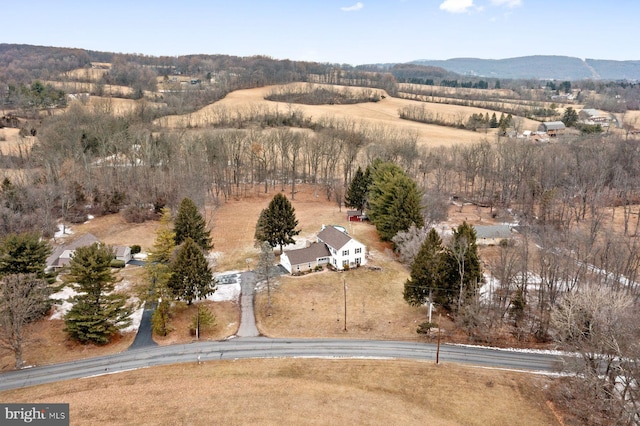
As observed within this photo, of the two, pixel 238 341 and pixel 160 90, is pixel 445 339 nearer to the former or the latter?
pixel 238 341

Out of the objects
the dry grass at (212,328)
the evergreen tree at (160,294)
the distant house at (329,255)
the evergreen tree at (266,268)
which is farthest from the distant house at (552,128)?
the evergreen tree at (160,294)

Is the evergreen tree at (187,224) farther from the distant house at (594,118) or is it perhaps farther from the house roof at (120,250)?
the distant house at (594,118)

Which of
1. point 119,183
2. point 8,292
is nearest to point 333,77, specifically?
point 119,183

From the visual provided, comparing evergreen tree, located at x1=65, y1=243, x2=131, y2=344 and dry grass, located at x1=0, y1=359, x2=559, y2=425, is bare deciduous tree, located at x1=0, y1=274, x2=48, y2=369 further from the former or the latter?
dry grass, located at x1=0, y1=359, x2=559, y2=425

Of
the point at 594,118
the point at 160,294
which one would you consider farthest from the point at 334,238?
the point at 594,118

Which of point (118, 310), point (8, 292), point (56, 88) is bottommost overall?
point (118, 310)

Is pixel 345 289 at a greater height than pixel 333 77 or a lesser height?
lesser

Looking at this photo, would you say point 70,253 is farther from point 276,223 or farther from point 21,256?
point 276,223
